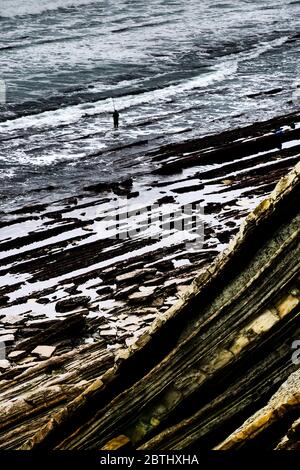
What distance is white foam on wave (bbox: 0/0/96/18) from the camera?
3906cm

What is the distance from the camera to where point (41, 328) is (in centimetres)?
858

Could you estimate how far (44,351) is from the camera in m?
8.05

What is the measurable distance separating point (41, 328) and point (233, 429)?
499 centimetres

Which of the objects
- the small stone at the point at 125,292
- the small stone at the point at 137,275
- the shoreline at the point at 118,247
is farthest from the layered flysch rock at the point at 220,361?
the small stone at the point at 137,275

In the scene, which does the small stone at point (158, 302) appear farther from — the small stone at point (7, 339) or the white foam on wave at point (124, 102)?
the white foam on wave at point (124, 102)

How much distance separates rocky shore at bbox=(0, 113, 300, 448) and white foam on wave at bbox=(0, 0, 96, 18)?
26570 mm

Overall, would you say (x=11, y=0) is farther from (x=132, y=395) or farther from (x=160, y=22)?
(x=132, y=395)

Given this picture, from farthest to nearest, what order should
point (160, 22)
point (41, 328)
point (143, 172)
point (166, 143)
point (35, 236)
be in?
point (160, 22), point (166, 143), point (143, 172), point (35, 236), point (41, 328)

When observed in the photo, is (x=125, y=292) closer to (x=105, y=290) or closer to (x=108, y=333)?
(x=105, y=290)

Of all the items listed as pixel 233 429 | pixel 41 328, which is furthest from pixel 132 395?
pixel 41 328

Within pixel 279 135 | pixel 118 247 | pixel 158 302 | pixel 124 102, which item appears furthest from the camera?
pixel 124 102

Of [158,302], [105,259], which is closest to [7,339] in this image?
[158,302]

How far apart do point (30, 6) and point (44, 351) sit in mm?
36911

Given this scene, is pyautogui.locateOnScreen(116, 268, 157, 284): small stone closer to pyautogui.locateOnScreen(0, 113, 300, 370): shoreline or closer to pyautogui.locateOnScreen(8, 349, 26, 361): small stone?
pyautogui.locateOnScreen(0, 113, 300, 370): shoreline
